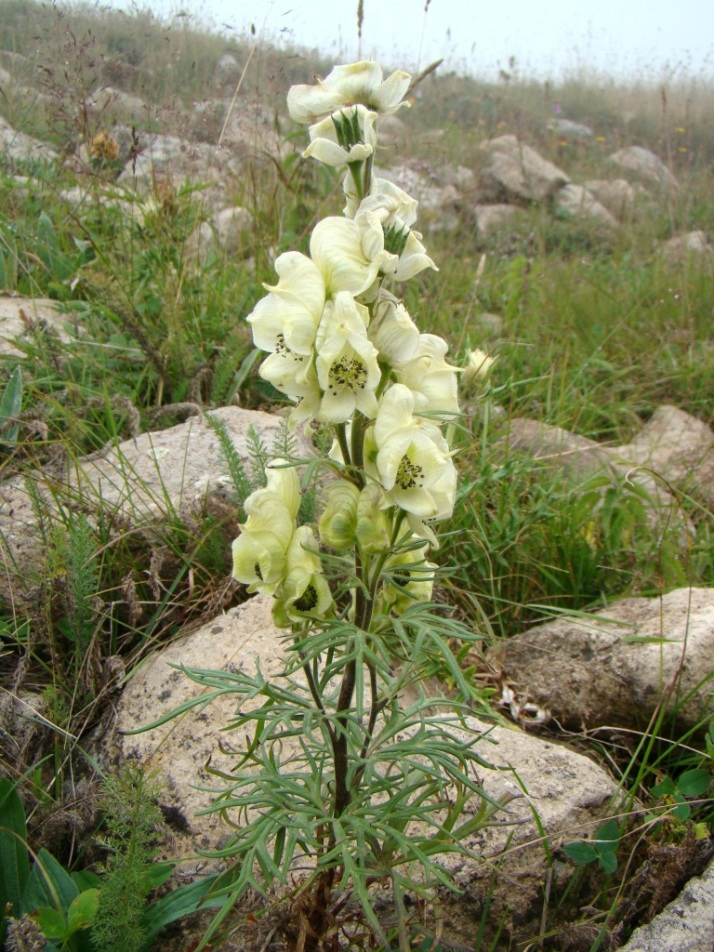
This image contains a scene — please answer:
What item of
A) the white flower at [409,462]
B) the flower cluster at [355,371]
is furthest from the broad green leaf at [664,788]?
the white flower at [409,462]

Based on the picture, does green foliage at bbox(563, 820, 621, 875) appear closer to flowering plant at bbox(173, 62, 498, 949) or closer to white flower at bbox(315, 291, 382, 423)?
flowering plant at bbox(173, 62, 498, 949)

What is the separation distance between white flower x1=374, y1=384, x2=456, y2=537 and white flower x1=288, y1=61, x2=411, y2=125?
51cm

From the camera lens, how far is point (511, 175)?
404 inches

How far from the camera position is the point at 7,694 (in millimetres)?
2037

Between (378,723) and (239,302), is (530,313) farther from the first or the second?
(378,723)

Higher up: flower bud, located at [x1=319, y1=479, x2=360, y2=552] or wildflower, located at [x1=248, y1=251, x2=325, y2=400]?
wildflower, located at [x1=248, y1=251, x2=325, y2=400]

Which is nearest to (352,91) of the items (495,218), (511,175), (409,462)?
(409,462)

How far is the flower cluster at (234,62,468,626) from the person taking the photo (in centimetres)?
124

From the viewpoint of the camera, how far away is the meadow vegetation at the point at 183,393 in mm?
2105

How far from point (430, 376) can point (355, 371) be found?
0.19 m

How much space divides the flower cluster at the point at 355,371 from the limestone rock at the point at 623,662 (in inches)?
46.2

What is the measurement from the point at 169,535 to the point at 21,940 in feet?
3.94

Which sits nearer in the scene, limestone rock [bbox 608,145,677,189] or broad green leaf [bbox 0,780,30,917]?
broad green leaf [bbox 0,780,30,917]

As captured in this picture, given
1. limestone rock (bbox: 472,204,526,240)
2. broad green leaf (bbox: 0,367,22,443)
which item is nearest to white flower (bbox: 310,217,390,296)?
broad green leaf (bbox: 0,367,22,443)
